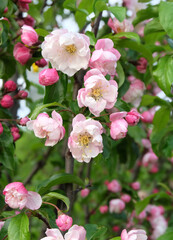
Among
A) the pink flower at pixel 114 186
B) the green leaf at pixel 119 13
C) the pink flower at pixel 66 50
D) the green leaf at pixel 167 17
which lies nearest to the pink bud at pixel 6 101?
the pink flower at pixel 66 50

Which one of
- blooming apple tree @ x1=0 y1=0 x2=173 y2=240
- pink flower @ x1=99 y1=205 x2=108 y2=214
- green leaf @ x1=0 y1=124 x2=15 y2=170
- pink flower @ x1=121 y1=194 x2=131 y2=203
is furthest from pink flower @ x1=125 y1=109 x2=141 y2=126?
pink flower @ x1=99 y1=205 x2=108 y2=214

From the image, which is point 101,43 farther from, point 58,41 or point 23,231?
point 23,231

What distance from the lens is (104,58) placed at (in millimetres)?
1243

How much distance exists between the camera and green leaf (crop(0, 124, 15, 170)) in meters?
1.54

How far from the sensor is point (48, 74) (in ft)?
4.18

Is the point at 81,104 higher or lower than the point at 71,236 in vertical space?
higher

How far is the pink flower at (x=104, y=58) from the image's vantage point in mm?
1242

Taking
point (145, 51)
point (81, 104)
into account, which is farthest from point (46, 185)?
point (145, 51)

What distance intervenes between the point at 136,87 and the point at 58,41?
65 centimetres

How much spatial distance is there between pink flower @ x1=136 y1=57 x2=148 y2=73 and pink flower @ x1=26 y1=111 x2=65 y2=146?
798 millimetres

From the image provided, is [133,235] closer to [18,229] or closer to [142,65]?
[18,229]

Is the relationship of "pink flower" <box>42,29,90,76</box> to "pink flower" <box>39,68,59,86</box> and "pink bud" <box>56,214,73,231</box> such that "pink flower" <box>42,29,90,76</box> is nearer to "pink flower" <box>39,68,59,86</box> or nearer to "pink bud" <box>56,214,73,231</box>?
"pink flower" <box>39,68,59,86</box>

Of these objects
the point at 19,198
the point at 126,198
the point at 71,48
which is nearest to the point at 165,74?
the point at 71,48

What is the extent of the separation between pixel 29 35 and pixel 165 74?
60 cm
